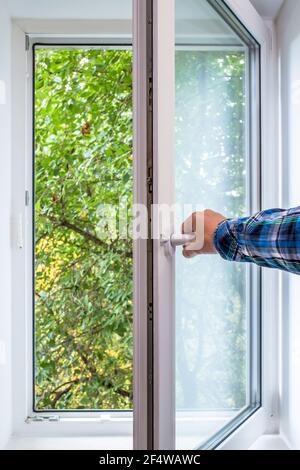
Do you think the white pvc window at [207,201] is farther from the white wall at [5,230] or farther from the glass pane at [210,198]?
the white wall at [5,230]

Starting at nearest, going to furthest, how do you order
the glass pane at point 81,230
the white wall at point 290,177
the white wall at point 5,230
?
1. the white wall at point 290,177
2. the white wall at point 5,230
3. the glass pane at point 81,230

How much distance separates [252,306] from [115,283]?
72 cm

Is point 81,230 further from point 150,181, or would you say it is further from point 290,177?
point 150,181

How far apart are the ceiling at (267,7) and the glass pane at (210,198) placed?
6.8 inches

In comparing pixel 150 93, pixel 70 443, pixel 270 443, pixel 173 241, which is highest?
pixel 150 93

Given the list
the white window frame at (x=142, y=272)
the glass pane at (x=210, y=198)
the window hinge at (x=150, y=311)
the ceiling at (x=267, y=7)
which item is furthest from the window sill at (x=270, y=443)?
the ceiling at (x=267, y=7)

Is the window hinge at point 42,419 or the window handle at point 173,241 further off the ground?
the window handle at point 173,241

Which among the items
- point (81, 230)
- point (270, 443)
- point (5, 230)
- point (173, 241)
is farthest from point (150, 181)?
point (81, 230)

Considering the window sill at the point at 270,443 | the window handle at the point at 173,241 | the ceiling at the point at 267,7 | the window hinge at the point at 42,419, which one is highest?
the ceiling at the point at 267,7

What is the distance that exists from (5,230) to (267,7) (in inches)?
45.1

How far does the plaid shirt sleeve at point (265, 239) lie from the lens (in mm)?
690

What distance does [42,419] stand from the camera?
65.9 inches

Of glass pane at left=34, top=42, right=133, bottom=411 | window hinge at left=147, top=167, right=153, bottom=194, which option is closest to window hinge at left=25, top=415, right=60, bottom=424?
glass pane at left=34, top=42, right=133, bottom=411

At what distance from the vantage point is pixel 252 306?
4.59 feet
